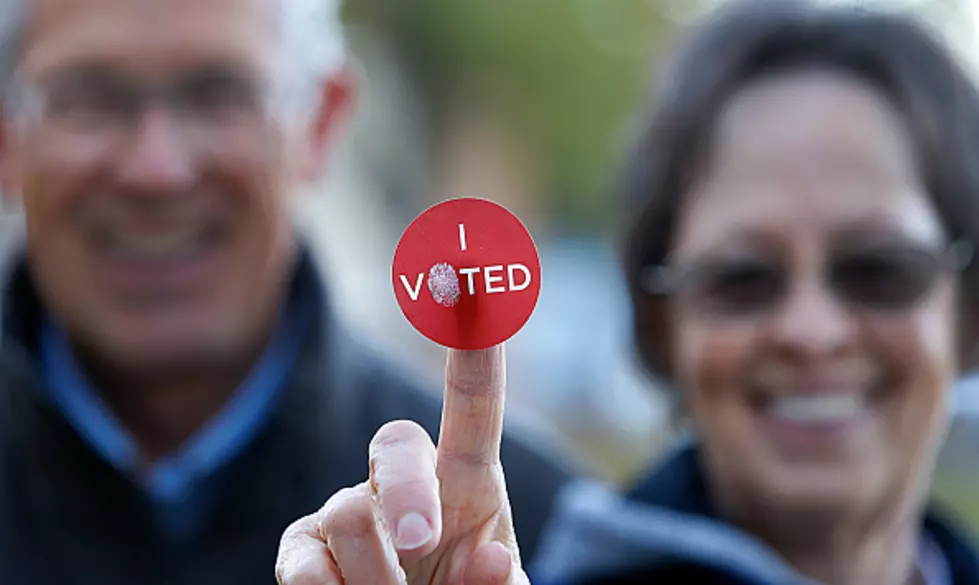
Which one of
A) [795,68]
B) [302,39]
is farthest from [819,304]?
[302,39]

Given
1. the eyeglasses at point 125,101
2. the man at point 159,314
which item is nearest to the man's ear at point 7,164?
the man at point 159,314

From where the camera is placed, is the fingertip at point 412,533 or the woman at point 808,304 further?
the woman at point 808,304

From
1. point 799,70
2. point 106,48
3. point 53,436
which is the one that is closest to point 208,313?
point 53,436

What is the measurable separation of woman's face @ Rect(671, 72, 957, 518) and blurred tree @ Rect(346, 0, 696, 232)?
78.2 feet

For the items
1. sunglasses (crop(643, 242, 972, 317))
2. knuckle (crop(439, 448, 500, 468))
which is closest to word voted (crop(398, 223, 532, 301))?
knuckle (crop(439, 448, 500, 468))

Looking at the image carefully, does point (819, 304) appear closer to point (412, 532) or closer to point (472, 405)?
point (472, 405)

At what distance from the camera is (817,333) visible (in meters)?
2.09

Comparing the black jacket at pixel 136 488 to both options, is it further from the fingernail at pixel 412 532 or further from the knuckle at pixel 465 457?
the fingernail at pixel 412 532

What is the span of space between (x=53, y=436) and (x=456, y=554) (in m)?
1.56

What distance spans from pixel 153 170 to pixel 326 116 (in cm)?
70

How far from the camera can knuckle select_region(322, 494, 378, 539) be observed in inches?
47.4

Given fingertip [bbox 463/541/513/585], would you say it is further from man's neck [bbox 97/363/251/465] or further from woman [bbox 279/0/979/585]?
man's neck [bbox 97/363/251/465]

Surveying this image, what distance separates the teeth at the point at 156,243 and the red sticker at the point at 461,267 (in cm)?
140

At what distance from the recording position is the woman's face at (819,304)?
211 cm
